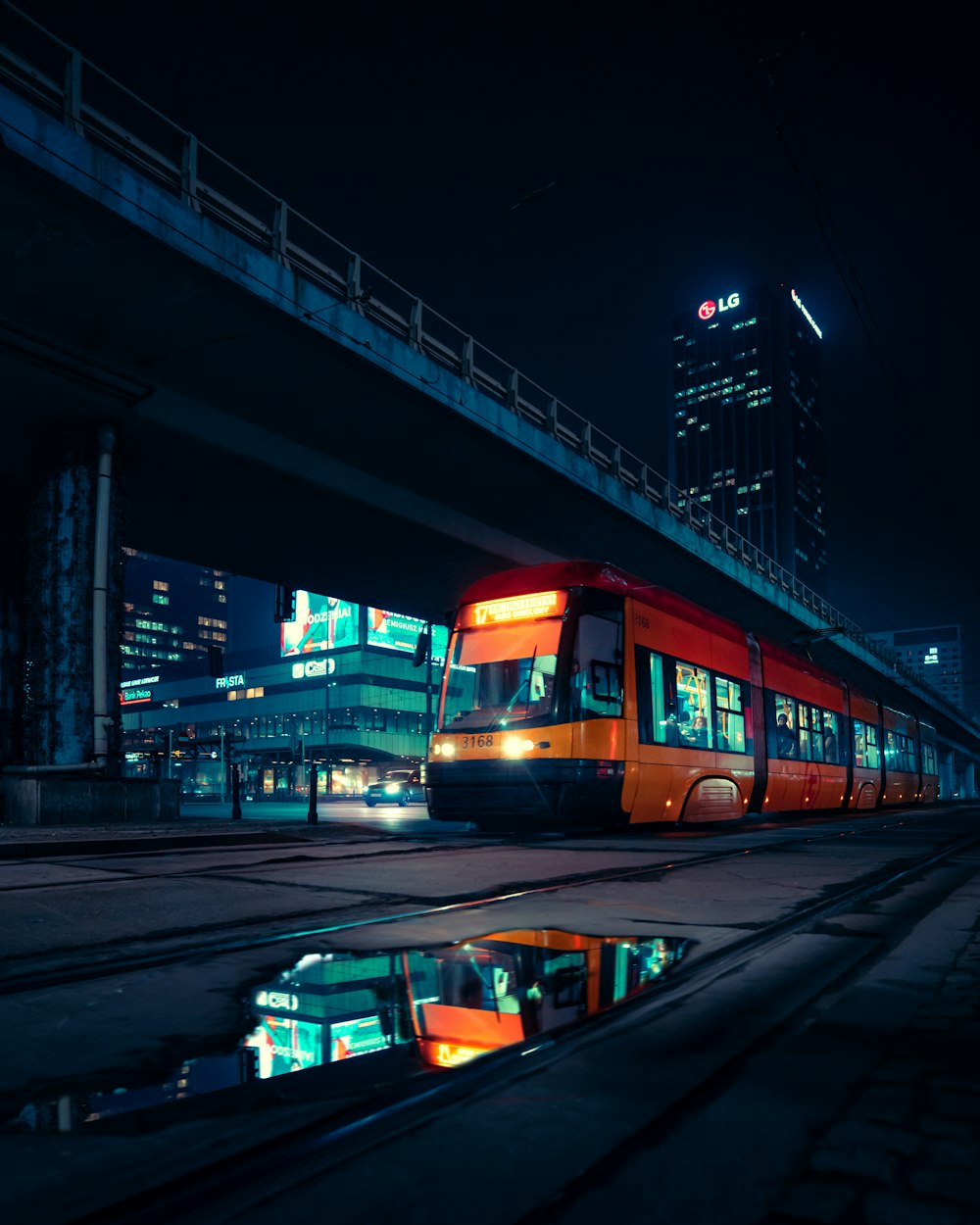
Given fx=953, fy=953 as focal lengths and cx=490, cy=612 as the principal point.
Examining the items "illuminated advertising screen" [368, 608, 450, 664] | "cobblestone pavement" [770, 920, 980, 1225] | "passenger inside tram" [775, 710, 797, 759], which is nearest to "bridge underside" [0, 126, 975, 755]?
"passenger inside tram" [775, 710, 797, 759]

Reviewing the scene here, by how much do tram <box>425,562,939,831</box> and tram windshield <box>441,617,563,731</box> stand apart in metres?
0.02

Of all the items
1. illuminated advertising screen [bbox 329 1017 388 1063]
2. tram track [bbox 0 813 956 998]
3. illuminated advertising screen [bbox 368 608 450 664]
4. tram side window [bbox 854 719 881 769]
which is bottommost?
tram track [bbox 0 813 956 998]

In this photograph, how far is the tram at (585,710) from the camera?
12.6m

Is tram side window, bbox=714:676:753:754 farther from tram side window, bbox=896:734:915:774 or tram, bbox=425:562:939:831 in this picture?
tram side window, bbox=896:734:915:774

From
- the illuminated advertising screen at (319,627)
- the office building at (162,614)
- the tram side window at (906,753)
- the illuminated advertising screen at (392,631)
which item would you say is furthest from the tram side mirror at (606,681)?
the office building at (162,614)

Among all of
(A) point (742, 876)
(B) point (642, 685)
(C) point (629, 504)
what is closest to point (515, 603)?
(B) point (642, 685)

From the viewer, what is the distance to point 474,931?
4.96m

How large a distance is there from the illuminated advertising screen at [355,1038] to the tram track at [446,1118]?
34cm

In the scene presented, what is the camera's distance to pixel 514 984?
3.71m

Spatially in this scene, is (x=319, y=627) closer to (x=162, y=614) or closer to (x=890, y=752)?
(x=890, y=752)

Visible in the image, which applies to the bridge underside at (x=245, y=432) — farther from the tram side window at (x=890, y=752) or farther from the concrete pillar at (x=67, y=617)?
the tram side window at (x=890, y=752)

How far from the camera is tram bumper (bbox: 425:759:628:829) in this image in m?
12.4

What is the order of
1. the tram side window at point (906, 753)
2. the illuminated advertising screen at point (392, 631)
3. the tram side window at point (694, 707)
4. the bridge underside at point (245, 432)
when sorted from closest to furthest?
1. the bridge underside at point (245, 432)
2. the tram side window at point (694, 707)
3. the tram side window at point (906, 753)
4. the illuminated advertising screen at point (392, 631)

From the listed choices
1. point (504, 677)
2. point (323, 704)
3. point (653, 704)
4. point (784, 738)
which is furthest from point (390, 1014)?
point (323, 704)
